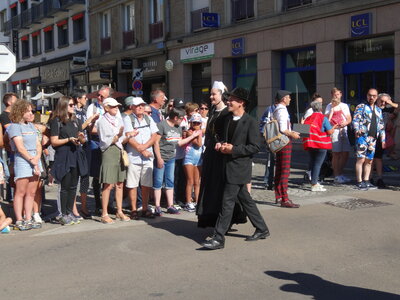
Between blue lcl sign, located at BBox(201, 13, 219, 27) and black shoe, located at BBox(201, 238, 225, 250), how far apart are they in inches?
639

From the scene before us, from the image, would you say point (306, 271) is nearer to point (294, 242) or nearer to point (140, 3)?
point (294, 242)

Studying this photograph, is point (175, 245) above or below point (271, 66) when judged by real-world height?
below

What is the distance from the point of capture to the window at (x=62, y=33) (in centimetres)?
3588

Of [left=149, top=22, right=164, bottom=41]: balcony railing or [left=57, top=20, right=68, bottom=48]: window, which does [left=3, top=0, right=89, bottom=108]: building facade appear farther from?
[left=149, top=22, right=164, bottom=41]: balcony railing

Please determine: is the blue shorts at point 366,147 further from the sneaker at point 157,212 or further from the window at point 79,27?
the window at point 79,27

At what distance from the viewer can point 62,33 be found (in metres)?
36.5

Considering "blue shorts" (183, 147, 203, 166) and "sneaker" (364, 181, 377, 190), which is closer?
"blue shorts" (183, 147, 203, 166)

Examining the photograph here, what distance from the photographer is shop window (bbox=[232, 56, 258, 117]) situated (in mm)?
20859

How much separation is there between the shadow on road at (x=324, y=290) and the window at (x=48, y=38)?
36.1 metres

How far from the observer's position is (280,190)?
8.74 metres

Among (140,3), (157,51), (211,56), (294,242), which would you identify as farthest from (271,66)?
(294,242)

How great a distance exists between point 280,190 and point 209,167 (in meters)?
2.52

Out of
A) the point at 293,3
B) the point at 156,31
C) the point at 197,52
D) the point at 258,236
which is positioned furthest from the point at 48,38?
the point at 258,236

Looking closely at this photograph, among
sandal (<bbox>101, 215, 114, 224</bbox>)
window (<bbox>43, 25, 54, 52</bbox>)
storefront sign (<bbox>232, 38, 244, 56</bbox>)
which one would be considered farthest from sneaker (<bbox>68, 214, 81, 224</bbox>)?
window (<bbox>43, 25, 54, 52</bbox>)
